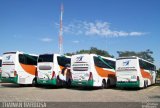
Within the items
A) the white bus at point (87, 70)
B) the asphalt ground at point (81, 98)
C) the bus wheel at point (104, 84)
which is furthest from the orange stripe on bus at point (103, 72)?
the asphalt ground at point (81, 98)

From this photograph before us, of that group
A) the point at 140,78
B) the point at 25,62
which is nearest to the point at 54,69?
the point at 25,62

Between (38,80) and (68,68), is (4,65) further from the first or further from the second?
(68,68)

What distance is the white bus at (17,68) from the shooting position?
24750mm

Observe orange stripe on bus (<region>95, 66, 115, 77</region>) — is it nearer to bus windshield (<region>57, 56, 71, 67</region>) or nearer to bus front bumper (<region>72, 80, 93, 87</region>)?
bus front bumper (<region>72, 80, 93, 87</region>)

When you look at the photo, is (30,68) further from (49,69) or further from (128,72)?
(128,72)

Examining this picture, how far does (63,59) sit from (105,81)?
4150 millimetres

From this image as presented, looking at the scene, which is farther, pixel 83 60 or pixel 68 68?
pixel 68 68

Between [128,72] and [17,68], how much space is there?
30.5 ft

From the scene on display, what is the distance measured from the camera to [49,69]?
24219 mm

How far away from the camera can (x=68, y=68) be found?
25797 millimetres

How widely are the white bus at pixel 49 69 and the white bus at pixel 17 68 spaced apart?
1.42 meters

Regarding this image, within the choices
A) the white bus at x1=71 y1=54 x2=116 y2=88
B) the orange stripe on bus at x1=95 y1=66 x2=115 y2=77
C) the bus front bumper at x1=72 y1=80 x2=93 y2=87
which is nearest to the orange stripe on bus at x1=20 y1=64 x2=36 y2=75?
the white bus at x1=71 y1=54 x2=116 y2=88

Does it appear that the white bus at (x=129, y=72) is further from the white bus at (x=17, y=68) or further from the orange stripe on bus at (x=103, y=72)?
the white bus at (x=17, y=68)

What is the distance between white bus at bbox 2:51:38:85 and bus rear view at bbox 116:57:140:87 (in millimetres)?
7913
